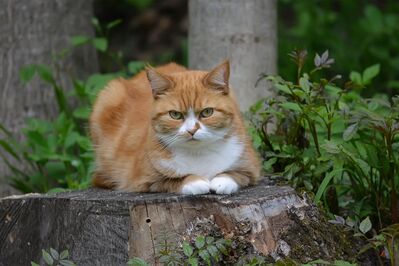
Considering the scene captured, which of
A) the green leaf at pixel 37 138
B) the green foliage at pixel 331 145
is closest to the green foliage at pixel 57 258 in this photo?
the green foliage at pixel 331 145

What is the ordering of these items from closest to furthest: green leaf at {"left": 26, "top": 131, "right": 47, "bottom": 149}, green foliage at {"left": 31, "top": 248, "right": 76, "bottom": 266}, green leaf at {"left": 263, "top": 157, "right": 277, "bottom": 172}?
green foliage at {"left": 31, "top": 248, "right": 76, "bottom": 266} → green leaf at {"left": 263, "top": 157, "right": 277, "bottom": 172} → green leaf at {"left": 26, "top": 131, "right": 47, "bottom": 149}

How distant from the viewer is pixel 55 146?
5.98 m

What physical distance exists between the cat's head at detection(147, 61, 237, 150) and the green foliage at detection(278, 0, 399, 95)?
12.7ft

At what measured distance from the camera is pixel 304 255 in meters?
4.23

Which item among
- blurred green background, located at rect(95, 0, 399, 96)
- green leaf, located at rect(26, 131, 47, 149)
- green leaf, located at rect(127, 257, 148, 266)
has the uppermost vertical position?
green leaf, located at rect(127, 257, 148, 266)

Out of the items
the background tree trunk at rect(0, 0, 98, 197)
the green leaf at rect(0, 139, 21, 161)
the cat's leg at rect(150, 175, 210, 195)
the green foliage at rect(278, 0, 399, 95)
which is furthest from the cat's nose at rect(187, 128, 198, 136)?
the green foliage at rect(278, 0, 399, 95)

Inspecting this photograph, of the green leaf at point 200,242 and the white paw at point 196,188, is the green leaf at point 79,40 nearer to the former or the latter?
the white paw at point 196,188

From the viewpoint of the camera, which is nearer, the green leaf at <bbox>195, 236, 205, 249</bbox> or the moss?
the green leaf at <bbox>195, 236, 205, 249</bbox>

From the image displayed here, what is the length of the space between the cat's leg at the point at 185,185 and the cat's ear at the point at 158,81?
1.45ft

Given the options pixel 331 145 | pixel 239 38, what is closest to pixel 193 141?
pixel 331 145

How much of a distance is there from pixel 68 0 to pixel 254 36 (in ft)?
5.55

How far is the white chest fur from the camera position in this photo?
440 centimetres

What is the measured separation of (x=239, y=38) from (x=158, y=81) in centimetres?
170

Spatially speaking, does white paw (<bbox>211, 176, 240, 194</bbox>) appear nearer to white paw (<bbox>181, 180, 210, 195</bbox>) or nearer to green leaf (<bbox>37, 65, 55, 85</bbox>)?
white paw (<bbox>181, 180, 210, 195</bbox>)
